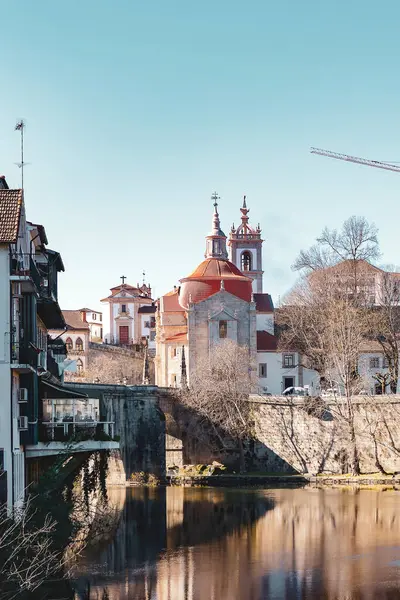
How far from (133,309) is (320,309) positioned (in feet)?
225

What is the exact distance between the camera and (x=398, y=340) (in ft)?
331

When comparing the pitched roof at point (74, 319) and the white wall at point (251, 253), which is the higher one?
the white wall at point (251, 253)

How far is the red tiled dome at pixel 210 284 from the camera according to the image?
379ft

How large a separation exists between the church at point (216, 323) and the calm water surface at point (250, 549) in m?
40.0

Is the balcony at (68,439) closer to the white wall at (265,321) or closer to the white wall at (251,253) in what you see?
the white wall at (265,321)

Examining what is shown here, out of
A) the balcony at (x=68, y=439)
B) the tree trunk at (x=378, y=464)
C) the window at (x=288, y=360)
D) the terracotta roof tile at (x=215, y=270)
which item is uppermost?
the terracotta roof tile at (x=215, y=270)

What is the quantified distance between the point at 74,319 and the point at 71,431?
106993 mm

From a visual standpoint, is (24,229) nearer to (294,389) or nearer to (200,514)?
(200,514)

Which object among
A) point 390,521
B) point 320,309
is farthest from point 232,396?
point 390,521

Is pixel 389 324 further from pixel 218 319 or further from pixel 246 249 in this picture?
pixel 246 249

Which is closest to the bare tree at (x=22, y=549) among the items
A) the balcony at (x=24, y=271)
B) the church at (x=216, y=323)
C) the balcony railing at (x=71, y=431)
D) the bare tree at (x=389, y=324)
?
the balcony railing at (x=71, y=431)

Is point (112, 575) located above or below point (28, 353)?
below

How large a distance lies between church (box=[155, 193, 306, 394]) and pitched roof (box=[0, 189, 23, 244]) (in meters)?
67.4

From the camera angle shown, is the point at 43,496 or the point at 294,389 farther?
Result: the point at 294,389
